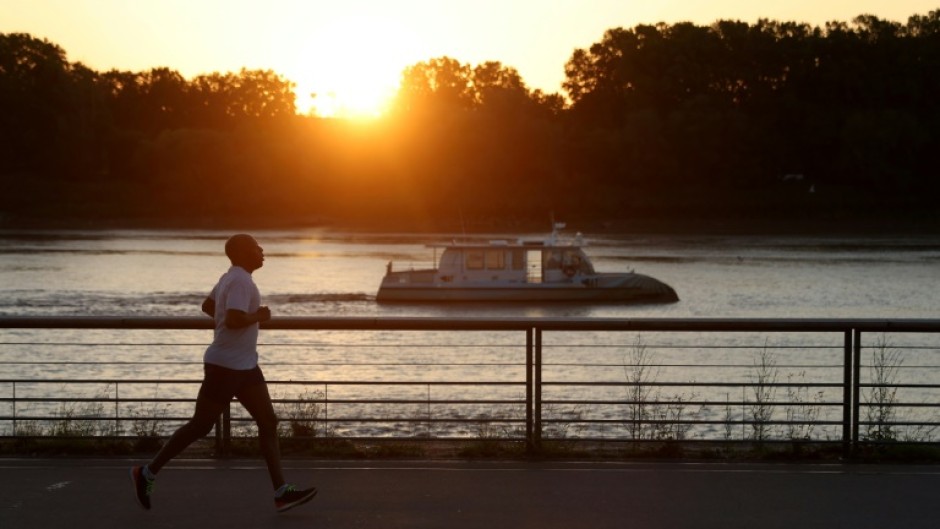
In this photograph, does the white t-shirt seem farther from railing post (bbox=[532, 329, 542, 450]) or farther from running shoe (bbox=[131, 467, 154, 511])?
railing post (bbox=[532, 329, 542, 450])

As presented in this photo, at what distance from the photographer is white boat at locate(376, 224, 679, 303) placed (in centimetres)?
5956

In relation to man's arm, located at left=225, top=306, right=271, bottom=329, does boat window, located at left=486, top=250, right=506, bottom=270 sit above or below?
below

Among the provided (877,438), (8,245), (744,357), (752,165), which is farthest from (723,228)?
(877,438)

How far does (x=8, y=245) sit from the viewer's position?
103 meters

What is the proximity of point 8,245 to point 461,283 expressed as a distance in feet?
182

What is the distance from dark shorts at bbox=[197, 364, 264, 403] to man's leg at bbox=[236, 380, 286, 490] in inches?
1.5

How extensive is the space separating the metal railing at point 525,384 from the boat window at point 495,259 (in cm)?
1767

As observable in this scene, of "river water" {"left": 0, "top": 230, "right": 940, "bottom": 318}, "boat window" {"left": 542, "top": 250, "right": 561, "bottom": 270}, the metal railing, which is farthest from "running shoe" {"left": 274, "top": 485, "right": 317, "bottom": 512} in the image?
"boat window" {"left": 542, "top": 250, "right": 561, "bottom": 270}

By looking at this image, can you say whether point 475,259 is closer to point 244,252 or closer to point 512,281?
point 512,281

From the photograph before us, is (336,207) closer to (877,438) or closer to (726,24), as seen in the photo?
(726,24)

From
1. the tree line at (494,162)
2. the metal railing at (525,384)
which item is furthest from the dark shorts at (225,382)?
the tree line at (494,162)

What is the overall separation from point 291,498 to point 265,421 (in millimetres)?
521

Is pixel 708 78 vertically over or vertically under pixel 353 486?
over

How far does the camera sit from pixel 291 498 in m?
8.36
